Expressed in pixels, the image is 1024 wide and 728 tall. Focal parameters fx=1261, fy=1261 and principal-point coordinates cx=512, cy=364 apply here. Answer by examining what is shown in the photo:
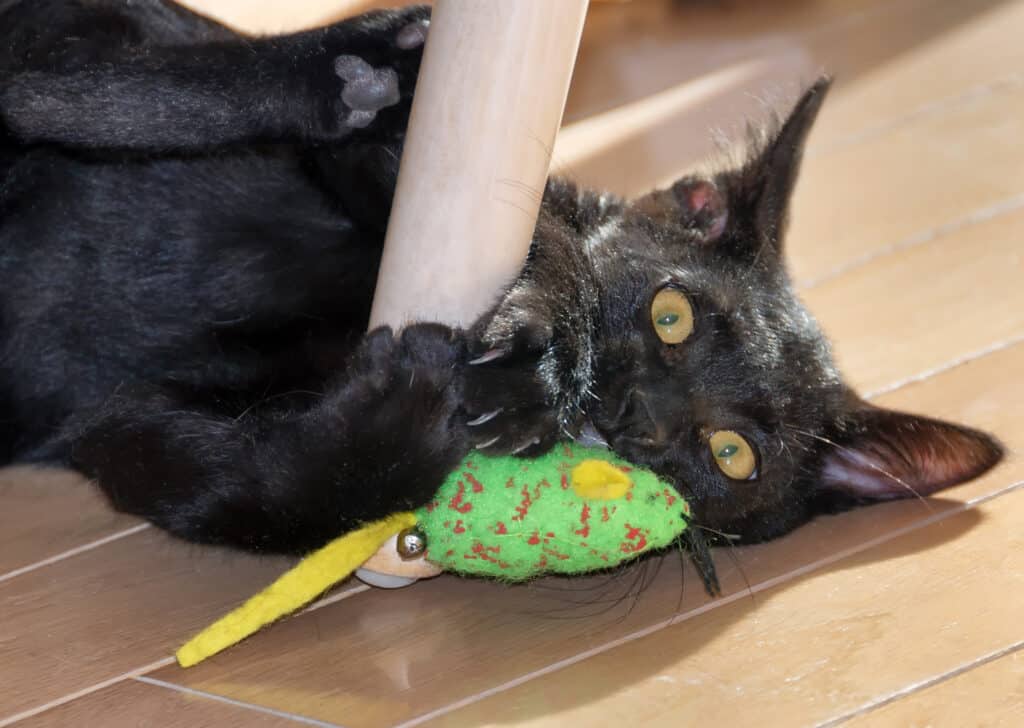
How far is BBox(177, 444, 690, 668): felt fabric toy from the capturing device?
1.34 metres

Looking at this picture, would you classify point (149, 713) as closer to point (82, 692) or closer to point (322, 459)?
point (82, 692)

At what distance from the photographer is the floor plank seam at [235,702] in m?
1.31

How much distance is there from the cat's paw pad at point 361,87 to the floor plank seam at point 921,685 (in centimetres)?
88

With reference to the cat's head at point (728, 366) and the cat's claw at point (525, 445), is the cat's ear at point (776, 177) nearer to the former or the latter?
the cat's head at point (728, 366)

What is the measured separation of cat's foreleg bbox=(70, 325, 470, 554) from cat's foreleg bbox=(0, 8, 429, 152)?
13.6 inches

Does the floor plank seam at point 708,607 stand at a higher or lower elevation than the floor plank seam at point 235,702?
higher

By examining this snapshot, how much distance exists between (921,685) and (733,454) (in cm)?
37

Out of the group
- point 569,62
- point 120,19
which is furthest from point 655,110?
point 569,62

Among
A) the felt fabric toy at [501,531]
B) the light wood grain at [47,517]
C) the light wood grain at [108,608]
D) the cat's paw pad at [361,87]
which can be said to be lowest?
the light wood grain at [108,608]

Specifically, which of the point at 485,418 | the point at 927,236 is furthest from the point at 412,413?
the point at 927,236

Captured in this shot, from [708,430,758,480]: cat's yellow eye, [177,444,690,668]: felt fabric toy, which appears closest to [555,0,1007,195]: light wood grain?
[708,430,758,480]: cat's yellow eye

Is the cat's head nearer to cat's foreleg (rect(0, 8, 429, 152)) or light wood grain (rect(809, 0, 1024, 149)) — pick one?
cat's foreleg (rect(0, 8, 429, 152))

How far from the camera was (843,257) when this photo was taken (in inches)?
89.8

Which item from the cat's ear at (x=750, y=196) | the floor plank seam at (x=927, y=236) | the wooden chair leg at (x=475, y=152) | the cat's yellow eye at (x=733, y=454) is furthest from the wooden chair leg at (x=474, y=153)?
the floor plank seam at (x=927, y=236)
